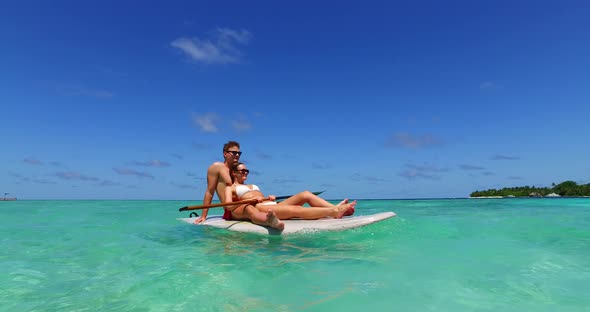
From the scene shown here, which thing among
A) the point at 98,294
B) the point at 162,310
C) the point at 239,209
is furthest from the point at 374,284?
the point at 239,209

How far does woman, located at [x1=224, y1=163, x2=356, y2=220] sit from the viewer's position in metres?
6.87

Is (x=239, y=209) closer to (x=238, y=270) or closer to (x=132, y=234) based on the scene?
(x=132, y=234)

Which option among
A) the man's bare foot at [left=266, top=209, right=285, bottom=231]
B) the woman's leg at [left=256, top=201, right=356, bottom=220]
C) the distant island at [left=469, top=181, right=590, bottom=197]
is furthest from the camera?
the distant island at [left=469, top=181, right=590, bottom=197]

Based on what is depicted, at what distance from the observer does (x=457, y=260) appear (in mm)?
4348

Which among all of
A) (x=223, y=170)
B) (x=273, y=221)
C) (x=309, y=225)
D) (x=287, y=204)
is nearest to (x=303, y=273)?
(x=273, y=221)

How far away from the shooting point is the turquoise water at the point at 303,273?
9.44 ft

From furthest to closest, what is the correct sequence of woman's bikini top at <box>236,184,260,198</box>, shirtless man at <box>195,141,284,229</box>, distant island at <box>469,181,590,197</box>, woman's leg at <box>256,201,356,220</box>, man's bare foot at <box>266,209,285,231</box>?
1. distant island at <box>469,181,590,197</box>
2. shirtless man at <box>195,141,284,229</box>
3. woman's bikini top at <box>236,184,260,198</box>
4. woman's leg at <box>256,201,356,220</box>
5. man's bare foot at <box>266,209,285,231</box>

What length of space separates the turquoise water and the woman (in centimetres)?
69

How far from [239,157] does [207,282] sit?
4859mm

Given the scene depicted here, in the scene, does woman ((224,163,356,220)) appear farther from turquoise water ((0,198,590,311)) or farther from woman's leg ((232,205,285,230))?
turquoise water ((0,198,590,311))

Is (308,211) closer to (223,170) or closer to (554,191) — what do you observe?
(223,170)

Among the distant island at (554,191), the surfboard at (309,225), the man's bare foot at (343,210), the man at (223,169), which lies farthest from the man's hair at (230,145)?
the distant island at (554,191)

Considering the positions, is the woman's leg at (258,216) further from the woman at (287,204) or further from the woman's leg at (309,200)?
the woman's leg at (309,200)

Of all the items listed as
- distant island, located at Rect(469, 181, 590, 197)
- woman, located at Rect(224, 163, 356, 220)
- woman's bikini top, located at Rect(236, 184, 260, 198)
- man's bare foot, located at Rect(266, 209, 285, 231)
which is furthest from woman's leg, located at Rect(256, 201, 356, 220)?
distant island, located at Rect(469, 181, 590, 197)
